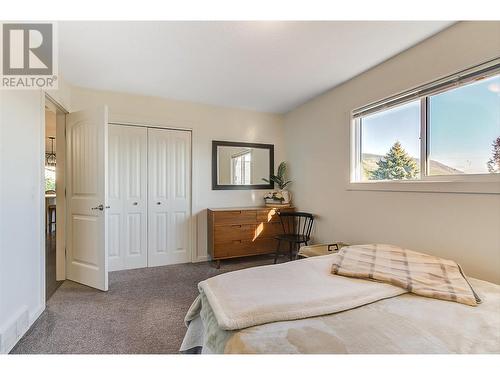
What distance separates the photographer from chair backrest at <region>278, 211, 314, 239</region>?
11.0ft

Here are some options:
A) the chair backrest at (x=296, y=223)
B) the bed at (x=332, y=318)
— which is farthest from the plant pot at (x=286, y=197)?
the bed at (x=332, y=318)

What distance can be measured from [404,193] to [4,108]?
3.21 metres

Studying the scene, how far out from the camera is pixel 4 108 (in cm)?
164

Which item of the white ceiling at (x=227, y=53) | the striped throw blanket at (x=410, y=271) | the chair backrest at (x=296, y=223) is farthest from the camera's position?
the chair backrest at (x=296, y=223)

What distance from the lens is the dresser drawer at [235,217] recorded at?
10.6 ft

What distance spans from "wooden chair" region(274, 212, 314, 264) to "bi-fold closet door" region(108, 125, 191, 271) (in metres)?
1.42

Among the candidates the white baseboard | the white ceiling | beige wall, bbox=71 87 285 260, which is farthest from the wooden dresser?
the white baseboard

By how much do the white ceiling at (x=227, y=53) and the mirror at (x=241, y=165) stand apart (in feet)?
3.01

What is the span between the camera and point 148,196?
3285 mm

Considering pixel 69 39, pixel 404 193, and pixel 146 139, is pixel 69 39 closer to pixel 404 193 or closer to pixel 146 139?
pixel 146 139

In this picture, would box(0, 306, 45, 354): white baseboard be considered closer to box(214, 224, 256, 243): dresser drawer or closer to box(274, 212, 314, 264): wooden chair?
box(214, 224, 256, 243): dresser drawer

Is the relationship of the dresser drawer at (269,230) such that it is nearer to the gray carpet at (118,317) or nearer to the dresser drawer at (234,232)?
the dresser drawer at (234,232)
